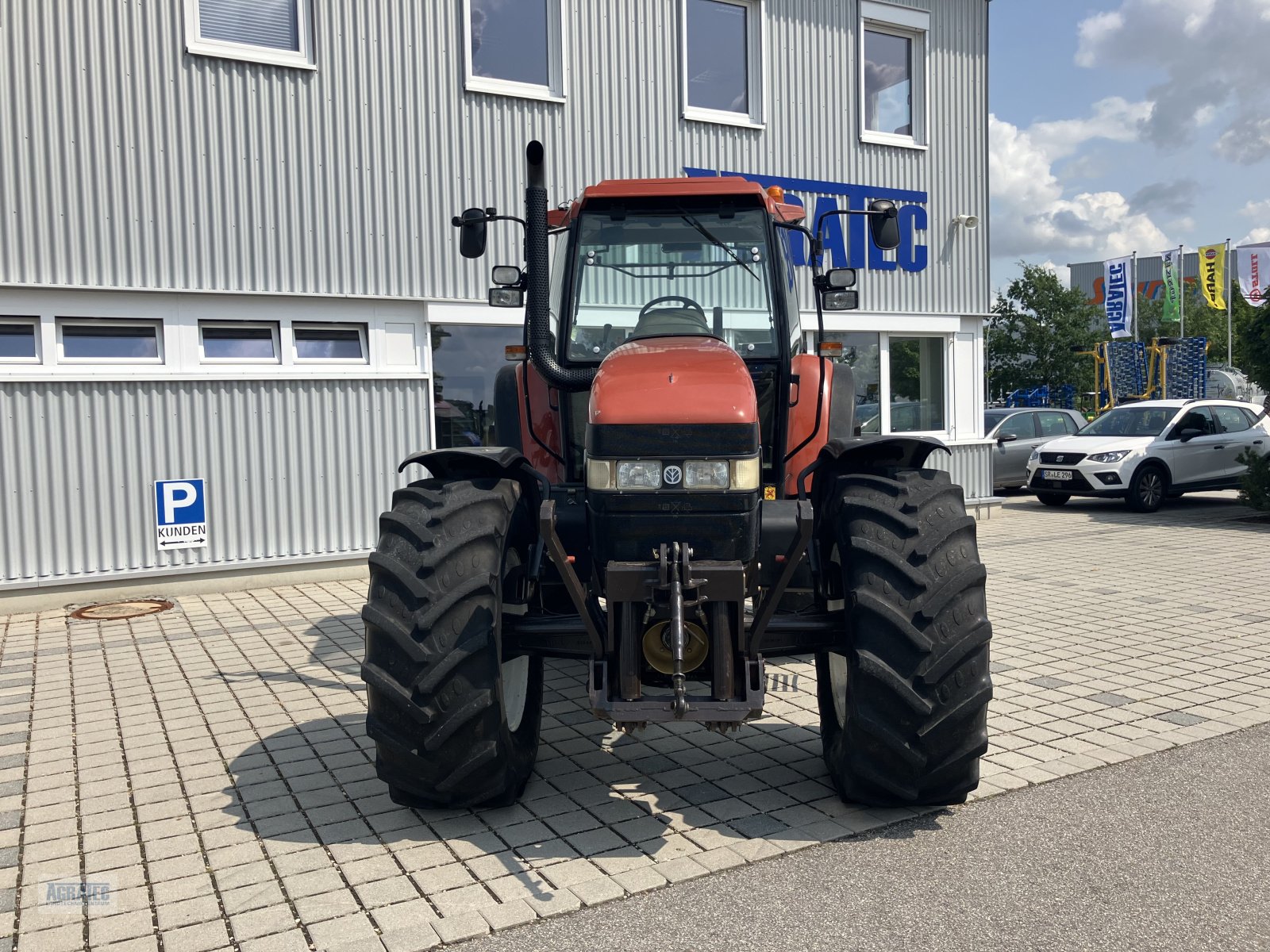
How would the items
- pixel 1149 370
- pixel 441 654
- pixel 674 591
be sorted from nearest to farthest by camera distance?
pixel 674 591
pixel 441 654
pixel 1149 370

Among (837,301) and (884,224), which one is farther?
(837,301)

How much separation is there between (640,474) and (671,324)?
1.23 metres

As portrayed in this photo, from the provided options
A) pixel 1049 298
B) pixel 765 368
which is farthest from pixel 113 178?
pixel 1049 298

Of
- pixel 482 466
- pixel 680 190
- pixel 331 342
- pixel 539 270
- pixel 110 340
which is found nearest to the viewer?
pixel 482 466

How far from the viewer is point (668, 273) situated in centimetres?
509

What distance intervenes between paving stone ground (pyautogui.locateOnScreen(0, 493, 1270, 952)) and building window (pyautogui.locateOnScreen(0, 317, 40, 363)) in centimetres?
213

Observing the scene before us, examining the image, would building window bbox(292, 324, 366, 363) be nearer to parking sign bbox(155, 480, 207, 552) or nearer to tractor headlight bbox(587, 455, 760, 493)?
parking sign bbox(155, 480, 207, 552)

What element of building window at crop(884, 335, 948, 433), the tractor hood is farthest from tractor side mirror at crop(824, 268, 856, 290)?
building window at crop(884, 335, 948, 433)

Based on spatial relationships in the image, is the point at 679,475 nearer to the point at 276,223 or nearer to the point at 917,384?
the point at 276,223

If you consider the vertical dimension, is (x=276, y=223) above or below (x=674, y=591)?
above

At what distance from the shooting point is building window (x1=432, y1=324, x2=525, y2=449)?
Answer: 1030cm

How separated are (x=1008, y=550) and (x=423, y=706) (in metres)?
9.04

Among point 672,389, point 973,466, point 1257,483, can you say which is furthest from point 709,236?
point 1257,483

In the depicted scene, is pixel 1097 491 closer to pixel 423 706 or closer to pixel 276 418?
pixel 276 418
